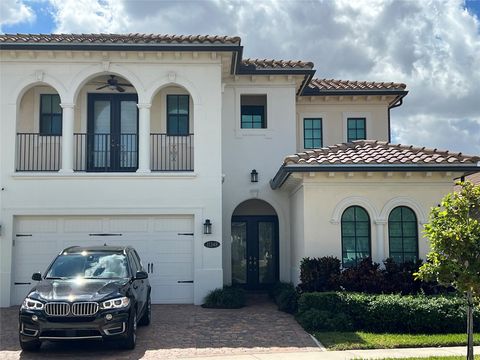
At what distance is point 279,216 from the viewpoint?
695 inches

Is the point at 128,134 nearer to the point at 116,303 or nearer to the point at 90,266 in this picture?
the point at 90,266

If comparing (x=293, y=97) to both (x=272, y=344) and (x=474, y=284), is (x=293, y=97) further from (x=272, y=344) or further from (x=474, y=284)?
(x=474, y=284)

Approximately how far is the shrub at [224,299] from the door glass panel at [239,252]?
11.8ft

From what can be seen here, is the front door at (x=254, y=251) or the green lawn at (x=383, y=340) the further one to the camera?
the front door at (x=254, y=251)

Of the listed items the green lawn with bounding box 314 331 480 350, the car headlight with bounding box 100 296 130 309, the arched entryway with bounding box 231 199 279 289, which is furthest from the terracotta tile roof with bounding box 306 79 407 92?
the car headlight with bounding box 100 296 130 309

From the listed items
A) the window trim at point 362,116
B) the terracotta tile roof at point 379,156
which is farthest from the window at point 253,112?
the terracotta tile roof at point 379,156

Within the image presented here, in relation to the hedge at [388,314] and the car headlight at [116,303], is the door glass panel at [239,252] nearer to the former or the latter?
the hedge at [388,314]

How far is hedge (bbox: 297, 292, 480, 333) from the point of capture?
1148 cm

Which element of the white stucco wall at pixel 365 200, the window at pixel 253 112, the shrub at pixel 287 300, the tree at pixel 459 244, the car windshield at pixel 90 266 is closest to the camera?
the tree at pixel 459 244

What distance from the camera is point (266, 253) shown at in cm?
1897

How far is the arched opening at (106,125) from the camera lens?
16.6 m

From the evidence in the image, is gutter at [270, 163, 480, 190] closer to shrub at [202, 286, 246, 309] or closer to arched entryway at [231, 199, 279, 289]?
shrub at [202, 286, 246, 309]

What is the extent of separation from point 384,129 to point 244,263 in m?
6.76

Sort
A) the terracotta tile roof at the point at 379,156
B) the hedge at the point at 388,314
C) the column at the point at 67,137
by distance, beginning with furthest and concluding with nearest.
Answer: the column at the point at 67,137 → the terracotta tile roof at the point at 379,156 → the hedge at the point at 388,314
